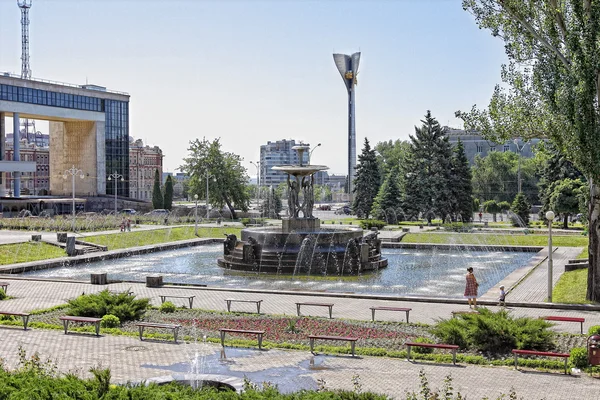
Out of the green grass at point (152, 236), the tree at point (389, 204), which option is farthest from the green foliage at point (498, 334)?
the tree at point (389, 204)

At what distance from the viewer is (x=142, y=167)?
116m

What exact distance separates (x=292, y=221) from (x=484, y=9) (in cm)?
1356

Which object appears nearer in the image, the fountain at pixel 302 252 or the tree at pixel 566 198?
the fountain at pixel 302 252

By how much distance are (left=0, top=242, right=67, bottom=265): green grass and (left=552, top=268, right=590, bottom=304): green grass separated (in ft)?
71.3

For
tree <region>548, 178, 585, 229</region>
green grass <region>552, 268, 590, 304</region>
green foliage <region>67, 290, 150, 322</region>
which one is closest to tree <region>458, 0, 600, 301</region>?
green grass <region>552, 268, 590, 304</region>

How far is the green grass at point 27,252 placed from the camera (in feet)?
96.6

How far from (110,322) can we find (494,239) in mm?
28270

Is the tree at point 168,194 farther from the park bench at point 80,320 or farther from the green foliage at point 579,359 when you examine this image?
the green foliage at point 579,359

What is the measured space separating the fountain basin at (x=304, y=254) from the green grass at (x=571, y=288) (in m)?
7.28

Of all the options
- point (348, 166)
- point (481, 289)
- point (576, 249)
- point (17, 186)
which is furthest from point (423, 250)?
point (348, 166)

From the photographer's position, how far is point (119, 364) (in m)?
11.3

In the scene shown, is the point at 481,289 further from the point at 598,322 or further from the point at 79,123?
the point at 79,123

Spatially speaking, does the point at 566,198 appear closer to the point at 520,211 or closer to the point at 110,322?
the point at 520,211

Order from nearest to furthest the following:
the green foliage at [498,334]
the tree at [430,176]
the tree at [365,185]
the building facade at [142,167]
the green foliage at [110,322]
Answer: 1. the green foliage at [498,334]
2. the green foliage at [110,322]
3. the tree at [430,176]
4. the tree at [365,185]
5. the building facade at [142,167]
